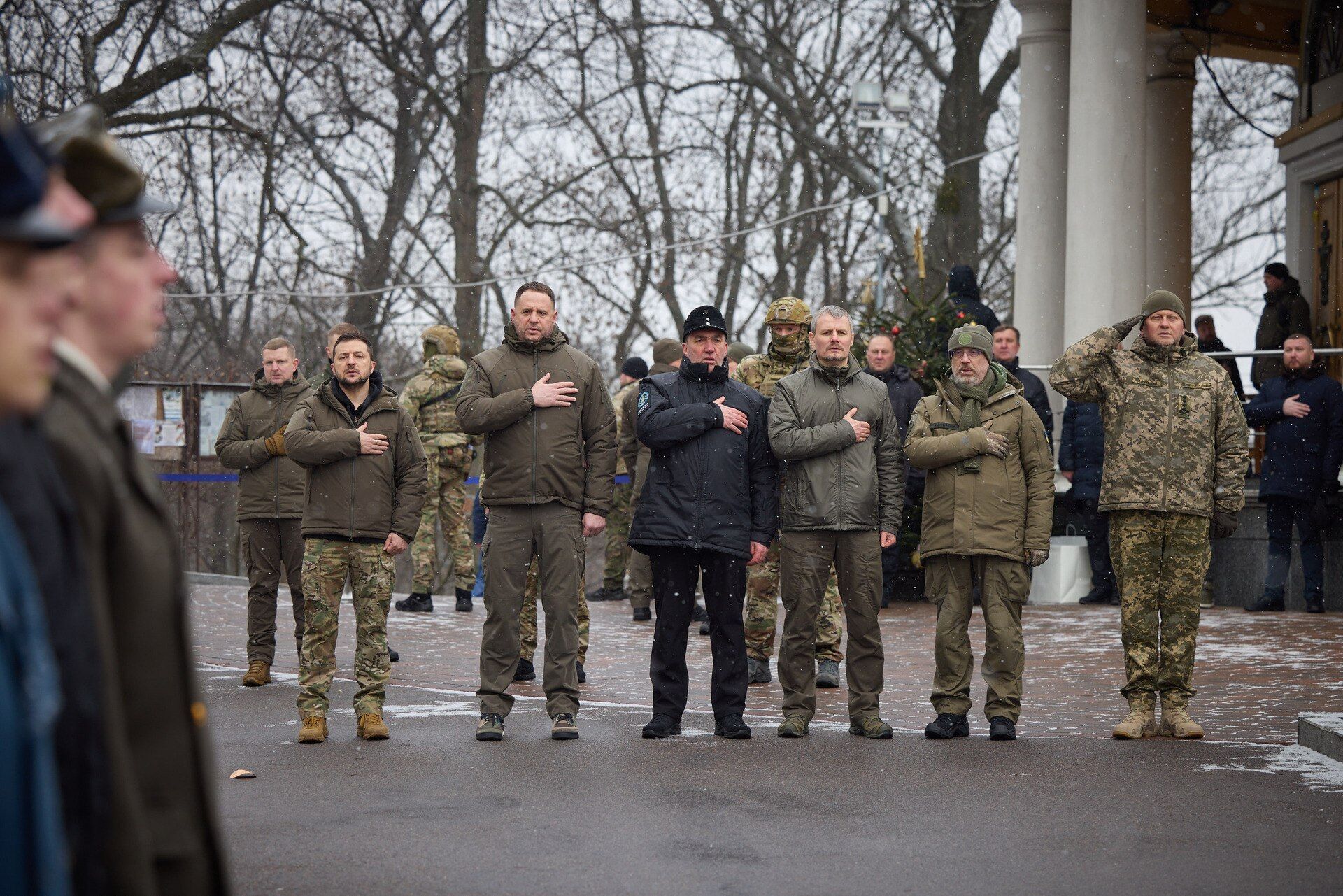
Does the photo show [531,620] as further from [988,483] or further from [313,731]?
[988,483]

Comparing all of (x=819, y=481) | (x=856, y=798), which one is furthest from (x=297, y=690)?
(x=856, y=798)

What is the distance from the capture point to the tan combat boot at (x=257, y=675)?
10.9 meters

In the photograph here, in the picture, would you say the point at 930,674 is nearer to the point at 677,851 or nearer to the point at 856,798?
the point at 856,798

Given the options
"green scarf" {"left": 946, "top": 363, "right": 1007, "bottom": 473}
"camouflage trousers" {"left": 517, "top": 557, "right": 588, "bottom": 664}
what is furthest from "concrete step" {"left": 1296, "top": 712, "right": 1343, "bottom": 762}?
"camouflage trousers" {"left": 517, "top": 557, "right": 588, "bottom": 664}

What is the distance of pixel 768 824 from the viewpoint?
21.6 feet

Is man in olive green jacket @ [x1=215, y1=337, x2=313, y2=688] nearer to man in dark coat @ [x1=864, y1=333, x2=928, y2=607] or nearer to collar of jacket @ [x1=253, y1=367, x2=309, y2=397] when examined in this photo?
collar of jacket @ [x1=253, y1=367, x2=309, y2=397]

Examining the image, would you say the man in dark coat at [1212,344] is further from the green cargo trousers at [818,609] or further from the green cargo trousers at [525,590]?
the green cargo trousers at [525,590]

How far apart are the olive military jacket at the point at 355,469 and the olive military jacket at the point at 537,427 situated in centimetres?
38

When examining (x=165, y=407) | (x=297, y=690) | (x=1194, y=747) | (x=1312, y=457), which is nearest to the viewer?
(x=1194, y=747)

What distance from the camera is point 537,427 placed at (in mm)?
9000

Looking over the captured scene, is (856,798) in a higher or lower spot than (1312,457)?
lower

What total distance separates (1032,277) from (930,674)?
32.9 ft

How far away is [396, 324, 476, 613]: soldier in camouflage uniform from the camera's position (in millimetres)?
14414

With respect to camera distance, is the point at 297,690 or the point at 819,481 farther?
the point at 297,690
